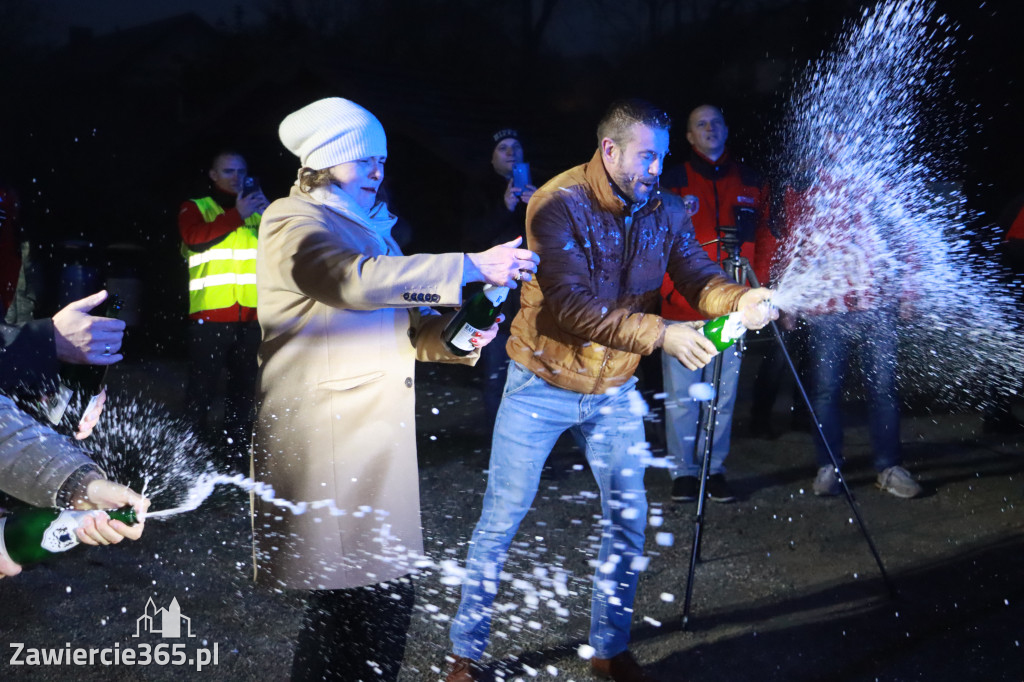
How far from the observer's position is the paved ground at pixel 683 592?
10.8 feet

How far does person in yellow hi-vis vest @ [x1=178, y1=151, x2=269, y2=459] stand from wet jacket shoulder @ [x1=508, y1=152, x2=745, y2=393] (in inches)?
119

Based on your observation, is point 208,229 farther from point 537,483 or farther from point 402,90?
point 402,90

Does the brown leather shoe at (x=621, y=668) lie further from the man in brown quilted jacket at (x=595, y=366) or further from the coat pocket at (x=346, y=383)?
the coat pocket at (x=346, y=383)

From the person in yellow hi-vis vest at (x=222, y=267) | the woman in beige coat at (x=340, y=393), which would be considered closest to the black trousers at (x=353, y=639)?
the woman in beige coat at (x=340, y=393)

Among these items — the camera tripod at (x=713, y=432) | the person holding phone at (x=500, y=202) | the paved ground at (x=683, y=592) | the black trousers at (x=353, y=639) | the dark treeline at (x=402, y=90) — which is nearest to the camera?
the black trousers at (x=353, y=639)

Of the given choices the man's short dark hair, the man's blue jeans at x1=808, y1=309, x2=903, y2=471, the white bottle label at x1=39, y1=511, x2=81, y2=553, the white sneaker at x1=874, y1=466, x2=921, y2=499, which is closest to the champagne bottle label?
the man's short dark hair

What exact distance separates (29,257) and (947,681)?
11.5 meters

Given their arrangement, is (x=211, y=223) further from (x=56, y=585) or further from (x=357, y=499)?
(x=357, y=499)

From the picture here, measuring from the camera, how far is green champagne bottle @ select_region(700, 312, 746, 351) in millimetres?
2785

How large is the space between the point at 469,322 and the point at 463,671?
134 centimetres

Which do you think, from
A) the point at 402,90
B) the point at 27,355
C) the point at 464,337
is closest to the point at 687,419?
the point at 464,337

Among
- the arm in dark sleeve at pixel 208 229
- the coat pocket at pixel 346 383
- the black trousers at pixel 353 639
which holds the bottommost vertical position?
the black trousers at pixel 353 639

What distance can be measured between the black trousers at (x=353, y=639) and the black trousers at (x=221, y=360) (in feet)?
10.9

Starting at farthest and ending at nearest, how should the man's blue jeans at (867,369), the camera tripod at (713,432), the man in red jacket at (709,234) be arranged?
the man's blue jeans at (867,369), the man in red jacket at (709,234), the camera tripod at (713,432)
